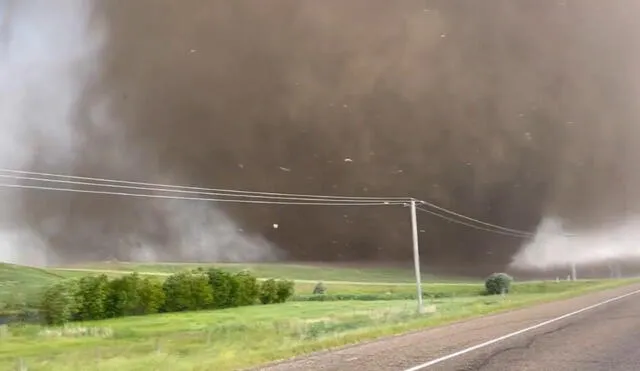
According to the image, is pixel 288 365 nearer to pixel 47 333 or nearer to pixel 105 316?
pixel 47 333

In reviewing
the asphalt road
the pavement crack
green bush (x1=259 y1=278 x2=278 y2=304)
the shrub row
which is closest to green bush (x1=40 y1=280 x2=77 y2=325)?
the shrub row

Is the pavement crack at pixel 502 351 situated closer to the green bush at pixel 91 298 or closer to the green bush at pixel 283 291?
the green bush at pixel 91 298

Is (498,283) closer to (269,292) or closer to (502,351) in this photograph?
(269,292)

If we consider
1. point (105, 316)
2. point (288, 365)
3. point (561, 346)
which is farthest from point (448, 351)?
point (105, 316)

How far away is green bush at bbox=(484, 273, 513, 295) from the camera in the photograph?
109m

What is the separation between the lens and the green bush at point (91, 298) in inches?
4331

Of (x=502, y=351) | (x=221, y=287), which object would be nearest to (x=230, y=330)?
(x=502, y=351)

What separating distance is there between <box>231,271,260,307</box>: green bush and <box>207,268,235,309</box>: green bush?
64 cm

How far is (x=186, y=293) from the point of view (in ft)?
401

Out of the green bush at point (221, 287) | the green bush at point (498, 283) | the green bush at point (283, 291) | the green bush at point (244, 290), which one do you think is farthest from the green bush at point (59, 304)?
the green bush at point (498, 283)

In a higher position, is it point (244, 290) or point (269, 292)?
point (244, 290)

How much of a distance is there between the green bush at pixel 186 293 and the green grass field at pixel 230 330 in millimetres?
12353

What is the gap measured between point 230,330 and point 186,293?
2769 inches

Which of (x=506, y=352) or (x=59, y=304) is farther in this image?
(x=59, y=304)
